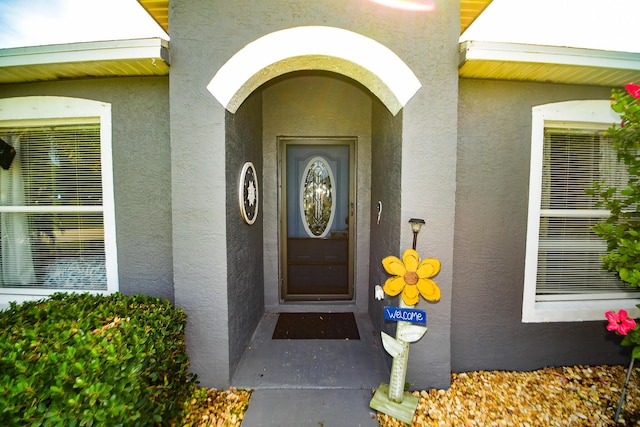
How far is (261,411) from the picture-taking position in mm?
2230

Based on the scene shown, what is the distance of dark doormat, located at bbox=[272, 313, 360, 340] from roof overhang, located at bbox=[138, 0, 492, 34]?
3458 millimetres

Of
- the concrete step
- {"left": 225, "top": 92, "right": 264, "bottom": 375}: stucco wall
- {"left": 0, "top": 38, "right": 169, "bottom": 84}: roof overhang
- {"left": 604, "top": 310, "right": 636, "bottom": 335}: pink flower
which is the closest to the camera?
{"left": 604, "top": 310, "right": 636, "bottom": 335}: pink flower

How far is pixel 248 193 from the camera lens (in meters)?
3.10

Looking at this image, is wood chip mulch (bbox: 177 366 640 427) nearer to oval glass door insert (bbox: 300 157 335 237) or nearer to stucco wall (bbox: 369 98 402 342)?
stucco wall (bbox: 369 98 402 342)

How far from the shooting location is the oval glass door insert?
13.9ft

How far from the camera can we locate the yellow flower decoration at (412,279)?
2066 mm

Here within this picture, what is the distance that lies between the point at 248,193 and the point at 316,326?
6.41ft

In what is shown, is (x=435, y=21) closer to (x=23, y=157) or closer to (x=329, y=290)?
(x=329, y=290)

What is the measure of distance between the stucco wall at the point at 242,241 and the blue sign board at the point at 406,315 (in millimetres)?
1474

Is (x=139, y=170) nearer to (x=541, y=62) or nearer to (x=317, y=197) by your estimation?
(x=317, y=197)

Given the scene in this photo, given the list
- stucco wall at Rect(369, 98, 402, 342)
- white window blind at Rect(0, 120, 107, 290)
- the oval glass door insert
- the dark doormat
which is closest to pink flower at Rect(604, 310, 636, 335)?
stucco wall at Rect(369, 98, 402, 342)

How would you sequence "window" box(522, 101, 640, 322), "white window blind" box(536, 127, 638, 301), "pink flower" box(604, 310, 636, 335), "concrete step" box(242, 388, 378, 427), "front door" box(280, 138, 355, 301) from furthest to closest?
"front door" box(280, 138, 355, 301) < "white window blind" box(536, 127, 638, 301) < "window" box(522, 101, 640, 322) < "concrete step" box(242, 388, 378, 427) < "pink flower" box(604, 310, 636, 335)

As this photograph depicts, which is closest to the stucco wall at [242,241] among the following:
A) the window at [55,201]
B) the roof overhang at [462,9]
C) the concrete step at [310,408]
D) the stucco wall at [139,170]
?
the concrete step at [310,408]

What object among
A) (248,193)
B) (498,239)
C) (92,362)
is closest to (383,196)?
(498,239)
